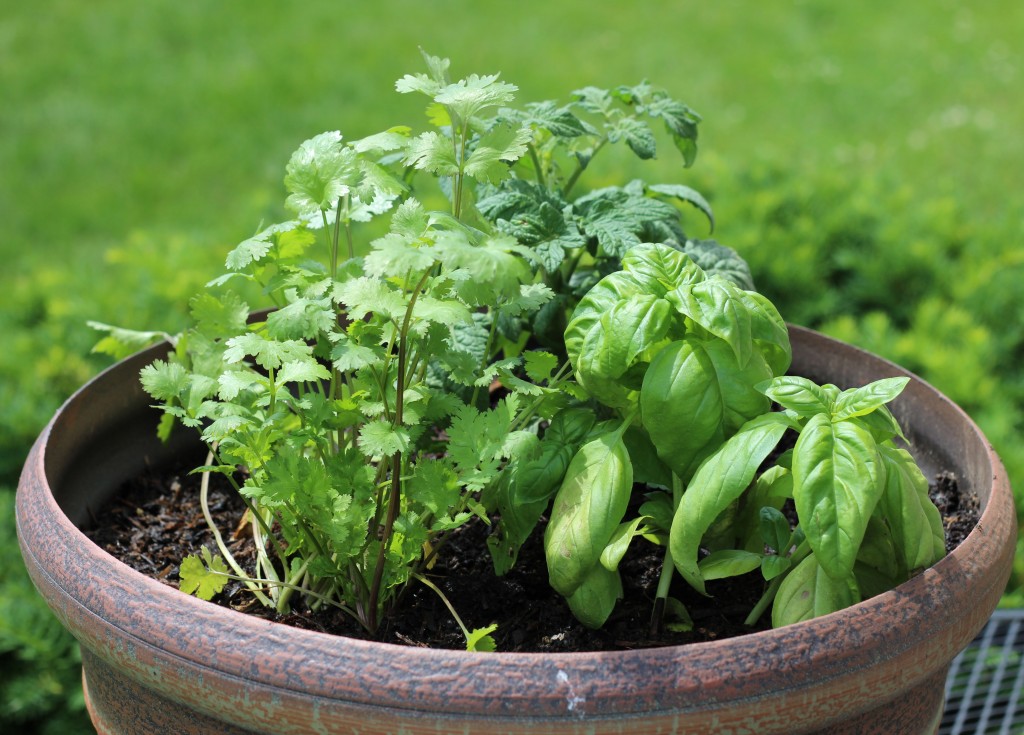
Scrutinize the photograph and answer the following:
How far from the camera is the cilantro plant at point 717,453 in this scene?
3.27 feet

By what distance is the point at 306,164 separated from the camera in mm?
1128

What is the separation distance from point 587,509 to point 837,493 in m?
0.25

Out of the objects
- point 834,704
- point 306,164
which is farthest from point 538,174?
point 834,704

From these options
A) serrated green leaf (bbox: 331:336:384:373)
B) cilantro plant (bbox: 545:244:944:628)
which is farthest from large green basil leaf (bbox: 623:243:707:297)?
serrated green leaf (bbox: 331:336:384:373)

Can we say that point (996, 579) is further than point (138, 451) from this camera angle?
No

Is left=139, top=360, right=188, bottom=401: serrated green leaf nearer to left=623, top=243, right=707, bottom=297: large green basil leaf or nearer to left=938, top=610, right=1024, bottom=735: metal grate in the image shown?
left=623, top=243, right=707, bottom=297: large green basil leaf

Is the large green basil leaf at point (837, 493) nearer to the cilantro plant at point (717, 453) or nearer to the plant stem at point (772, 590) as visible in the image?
the cilantro plant at point (717, 453)

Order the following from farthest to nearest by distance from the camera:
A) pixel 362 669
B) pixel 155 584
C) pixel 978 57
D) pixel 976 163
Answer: pixel 978 57, pixel 976 163, pixel 155 584, pixel 362 669

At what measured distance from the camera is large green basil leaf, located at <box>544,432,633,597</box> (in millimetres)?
1077

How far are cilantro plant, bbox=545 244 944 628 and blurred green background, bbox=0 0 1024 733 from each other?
1.30 metres

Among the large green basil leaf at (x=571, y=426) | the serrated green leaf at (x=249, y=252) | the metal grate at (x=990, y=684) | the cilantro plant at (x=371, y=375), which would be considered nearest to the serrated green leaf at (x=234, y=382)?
the cilantro plant at (x=371, y=375)

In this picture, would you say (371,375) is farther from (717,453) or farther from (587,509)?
(717,453)

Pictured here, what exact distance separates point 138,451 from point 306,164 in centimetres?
65

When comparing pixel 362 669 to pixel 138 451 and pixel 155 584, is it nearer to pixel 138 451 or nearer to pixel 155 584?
pixel 155 584
